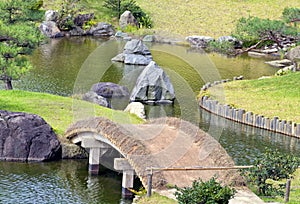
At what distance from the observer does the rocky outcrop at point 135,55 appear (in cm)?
5956

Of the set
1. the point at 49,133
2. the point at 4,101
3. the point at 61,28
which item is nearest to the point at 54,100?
the point at 4,101

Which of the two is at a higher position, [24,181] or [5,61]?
[5,61]

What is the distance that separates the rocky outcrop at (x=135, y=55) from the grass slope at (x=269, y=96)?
1156 centimetres

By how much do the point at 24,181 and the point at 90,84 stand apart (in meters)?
22.7

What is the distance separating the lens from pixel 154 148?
27141 mm

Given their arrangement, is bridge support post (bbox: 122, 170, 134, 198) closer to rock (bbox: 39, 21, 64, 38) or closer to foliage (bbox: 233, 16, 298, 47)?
foliage (bbox: 233, 16, 298, 47)

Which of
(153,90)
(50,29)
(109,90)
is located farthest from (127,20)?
(153,90)


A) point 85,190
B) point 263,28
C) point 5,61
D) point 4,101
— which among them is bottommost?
point 85,190

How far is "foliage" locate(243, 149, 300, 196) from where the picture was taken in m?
24.3

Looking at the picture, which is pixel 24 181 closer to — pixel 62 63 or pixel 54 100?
pixel 54 100

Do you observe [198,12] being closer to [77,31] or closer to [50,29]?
[77,31]

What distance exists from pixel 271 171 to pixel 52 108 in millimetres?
15884

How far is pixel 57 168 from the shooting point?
2923 centimetres

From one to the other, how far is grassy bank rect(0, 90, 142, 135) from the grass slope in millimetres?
9194
